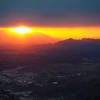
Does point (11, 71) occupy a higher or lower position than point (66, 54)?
lower

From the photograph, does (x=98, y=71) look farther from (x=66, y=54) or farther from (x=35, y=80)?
(x=66, y=54)

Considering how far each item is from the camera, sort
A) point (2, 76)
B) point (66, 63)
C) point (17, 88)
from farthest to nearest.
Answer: point (66, 63), point (2, 76), point (17, 88)

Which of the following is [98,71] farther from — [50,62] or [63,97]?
[63,97]

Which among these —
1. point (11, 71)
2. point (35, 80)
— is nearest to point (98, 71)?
point (35, 80)

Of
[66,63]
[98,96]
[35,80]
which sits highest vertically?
[66,63]

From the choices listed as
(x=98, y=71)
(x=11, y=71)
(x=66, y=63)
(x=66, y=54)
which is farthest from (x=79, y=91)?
(x=66, y=54)

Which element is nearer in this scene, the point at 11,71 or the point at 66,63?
the point at 11,71

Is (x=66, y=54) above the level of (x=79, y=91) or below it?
above

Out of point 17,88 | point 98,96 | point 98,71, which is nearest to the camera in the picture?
point 98,96

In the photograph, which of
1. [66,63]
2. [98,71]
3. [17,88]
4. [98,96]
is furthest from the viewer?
[66,63]
